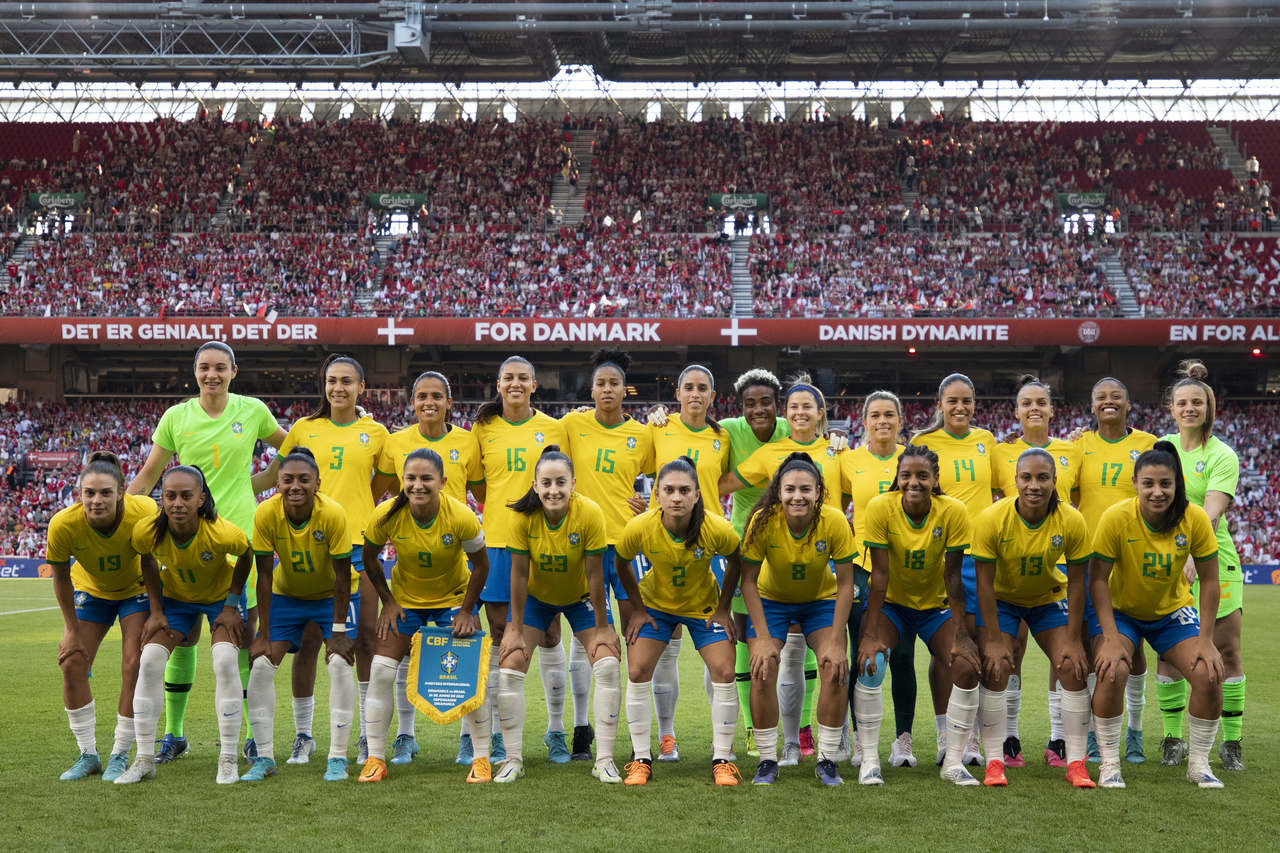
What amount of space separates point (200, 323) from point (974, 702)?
26938 mm

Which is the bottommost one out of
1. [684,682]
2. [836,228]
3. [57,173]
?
[684,682]

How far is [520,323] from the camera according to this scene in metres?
29.0

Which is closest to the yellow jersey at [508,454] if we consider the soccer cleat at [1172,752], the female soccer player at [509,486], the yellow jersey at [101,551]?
the female soccer player at [509,486]

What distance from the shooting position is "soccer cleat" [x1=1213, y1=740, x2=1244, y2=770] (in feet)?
21.0

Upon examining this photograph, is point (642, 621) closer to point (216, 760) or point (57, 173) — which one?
point (216, 760)

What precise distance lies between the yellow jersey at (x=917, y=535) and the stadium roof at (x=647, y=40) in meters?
24.6

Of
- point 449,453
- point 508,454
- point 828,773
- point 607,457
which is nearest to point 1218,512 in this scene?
point 828,773

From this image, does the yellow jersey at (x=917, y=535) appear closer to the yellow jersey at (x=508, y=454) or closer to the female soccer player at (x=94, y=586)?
the yellow jersey at (x=508, y=454)

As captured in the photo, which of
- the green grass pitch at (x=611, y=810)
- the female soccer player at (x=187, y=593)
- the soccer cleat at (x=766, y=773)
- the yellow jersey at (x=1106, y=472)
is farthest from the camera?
the yellow jersey at (x=1106, y=472)

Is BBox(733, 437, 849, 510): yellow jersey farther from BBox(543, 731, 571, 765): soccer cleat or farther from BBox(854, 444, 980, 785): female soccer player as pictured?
BBox(543, 731, 571, 765): soccer cleat

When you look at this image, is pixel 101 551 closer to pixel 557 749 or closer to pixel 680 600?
pixel 557 749

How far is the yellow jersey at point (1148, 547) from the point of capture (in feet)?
19.7

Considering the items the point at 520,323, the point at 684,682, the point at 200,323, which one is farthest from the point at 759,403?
the point at 200,323

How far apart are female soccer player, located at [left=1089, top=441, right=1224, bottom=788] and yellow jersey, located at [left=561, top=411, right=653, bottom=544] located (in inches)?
108
